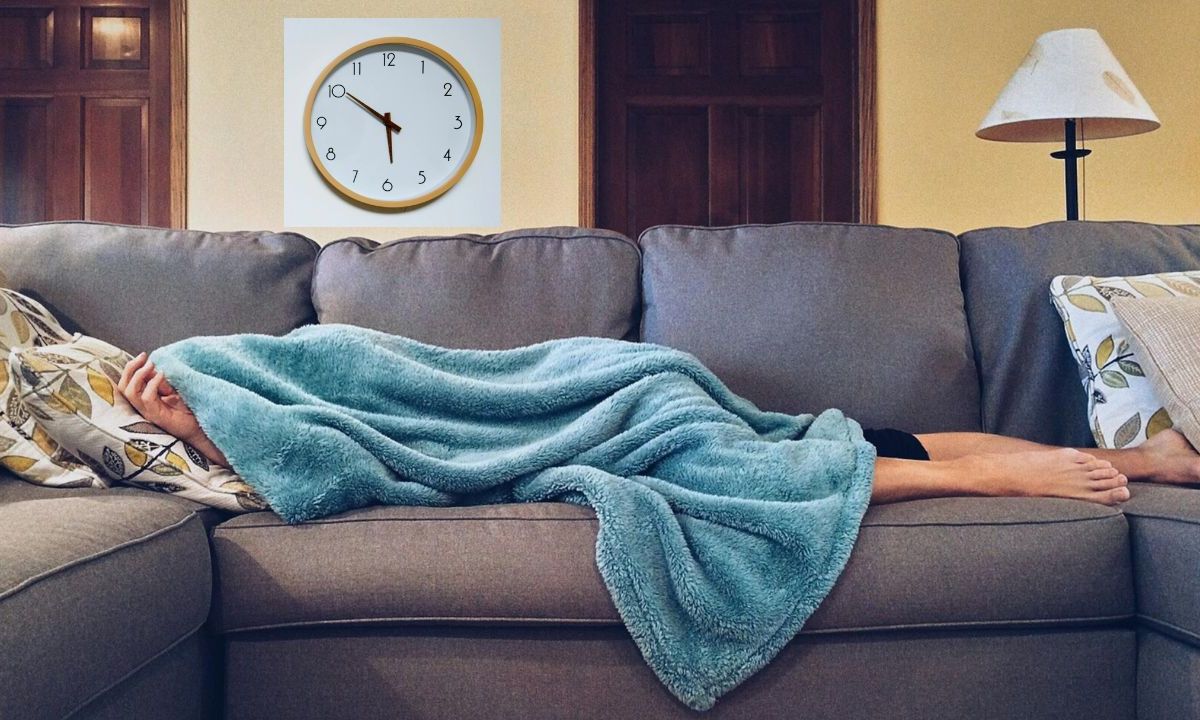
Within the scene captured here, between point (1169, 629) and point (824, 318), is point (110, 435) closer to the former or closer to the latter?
point (824, 318)

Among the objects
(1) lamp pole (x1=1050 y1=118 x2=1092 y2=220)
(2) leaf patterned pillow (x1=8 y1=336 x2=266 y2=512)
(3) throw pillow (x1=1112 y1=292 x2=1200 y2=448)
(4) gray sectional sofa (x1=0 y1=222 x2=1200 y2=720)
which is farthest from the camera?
(1) lamp pole (x1=1050 y1=118 x2=1092 y2=220)

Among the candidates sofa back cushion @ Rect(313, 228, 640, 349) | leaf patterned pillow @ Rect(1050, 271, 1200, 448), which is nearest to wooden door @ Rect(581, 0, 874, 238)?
sofa back cushion @ Rect(313, 228, 640, 349)

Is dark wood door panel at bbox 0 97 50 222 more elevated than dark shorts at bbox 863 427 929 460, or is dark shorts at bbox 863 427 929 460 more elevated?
dark wood door panel at bbox 0 97 50 222

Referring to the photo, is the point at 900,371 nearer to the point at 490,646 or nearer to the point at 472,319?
the point at 472,319

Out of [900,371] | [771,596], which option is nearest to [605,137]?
[900,371]

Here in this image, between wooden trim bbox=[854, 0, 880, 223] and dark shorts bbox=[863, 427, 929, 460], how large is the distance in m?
2.02

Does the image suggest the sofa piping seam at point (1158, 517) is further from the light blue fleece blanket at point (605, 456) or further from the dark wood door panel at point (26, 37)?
the dark wood door panel at point (26, 37)

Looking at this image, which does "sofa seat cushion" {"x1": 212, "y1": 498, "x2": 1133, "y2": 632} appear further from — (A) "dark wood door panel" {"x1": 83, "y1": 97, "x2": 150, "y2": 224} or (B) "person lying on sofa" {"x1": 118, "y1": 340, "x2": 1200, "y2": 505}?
(A) "dark wood door panel" {"x1": 83, "y1": 97, "x2": 150, "y2": 224}

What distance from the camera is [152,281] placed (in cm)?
178

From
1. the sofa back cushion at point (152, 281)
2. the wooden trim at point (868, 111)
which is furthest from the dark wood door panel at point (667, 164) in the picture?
the sofa back cushion at point (152, 281)

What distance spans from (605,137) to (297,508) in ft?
8.28

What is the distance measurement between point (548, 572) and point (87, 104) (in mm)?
3153

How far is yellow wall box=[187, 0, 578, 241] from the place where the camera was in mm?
3500

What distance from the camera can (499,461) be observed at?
1.37 metres
